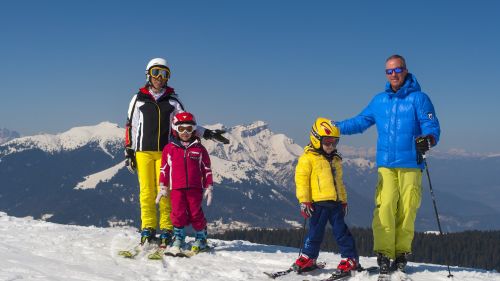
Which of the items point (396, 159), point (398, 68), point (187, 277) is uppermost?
point (398, 68)

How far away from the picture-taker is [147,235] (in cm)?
1012

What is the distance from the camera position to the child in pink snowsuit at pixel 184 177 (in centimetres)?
962

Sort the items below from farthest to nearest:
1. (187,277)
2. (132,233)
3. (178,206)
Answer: (132,233)
(178,206)
(187,277)

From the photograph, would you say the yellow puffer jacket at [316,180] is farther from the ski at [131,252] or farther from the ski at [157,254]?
the ski at [131,252]

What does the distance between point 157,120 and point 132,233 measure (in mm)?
3567

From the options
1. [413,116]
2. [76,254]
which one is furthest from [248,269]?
[413,116]

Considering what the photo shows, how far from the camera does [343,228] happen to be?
8453 mm

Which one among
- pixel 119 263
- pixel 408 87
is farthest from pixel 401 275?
pixel 119 263

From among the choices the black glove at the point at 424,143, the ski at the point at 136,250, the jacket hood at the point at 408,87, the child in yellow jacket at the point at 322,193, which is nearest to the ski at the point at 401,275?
the child in yellow jacket at the point at 322,193

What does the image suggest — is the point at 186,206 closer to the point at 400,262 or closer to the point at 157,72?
the point at 157,72

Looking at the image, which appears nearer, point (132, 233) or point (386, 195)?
point (386, 195)

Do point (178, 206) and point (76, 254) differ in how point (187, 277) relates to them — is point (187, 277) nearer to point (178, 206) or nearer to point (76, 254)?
point (178, 206)

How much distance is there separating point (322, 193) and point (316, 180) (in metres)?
0.26

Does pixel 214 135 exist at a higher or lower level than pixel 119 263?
higher
